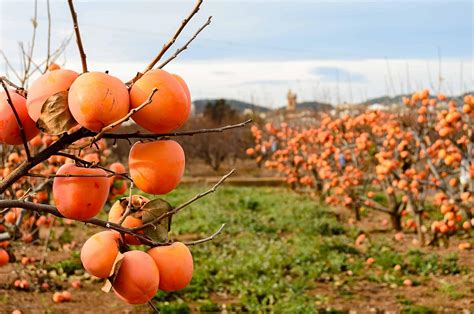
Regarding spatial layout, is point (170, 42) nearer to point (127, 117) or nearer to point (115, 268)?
point (127, 117)

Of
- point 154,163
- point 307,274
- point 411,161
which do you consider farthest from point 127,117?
point 411,161

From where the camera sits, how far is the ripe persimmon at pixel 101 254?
1.17 meters

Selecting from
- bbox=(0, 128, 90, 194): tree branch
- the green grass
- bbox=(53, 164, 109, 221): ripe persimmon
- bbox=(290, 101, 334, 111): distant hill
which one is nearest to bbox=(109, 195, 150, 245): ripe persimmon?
bbox=(53, 164, 109, 221): ripe persimmon

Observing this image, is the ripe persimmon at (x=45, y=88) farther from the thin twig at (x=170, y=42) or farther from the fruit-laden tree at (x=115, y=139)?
the thin twig at (x=170, y=42)

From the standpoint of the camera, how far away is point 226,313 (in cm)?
551

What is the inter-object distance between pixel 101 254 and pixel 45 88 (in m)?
0.34

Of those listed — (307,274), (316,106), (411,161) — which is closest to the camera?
(307,274)

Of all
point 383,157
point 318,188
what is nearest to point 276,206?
point 318,188

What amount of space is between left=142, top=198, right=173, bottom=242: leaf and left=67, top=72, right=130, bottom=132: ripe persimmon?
264 millimetres

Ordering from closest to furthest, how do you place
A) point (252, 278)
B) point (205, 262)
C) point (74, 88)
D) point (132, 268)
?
point (74, 88) → point (132, 268) → point (252, 278) → point (205, 262)

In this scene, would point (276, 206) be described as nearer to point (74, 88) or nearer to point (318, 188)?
point (318, 188)

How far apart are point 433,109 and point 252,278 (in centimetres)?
427

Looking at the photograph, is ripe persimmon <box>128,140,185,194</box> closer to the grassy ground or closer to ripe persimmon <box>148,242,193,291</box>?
ripe persimmon <box>148,242,193,291</box>

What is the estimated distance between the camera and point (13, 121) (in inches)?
45.5
